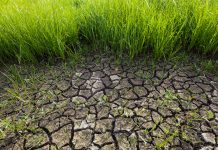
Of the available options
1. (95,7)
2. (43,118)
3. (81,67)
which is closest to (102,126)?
(43,118)

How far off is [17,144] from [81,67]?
97cm

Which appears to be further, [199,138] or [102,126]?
[102,126]

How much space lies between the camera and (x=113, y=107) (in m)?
1.88

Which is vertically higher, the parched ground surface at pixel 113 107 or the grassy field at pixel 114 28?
the grassy field at pixel 114 28

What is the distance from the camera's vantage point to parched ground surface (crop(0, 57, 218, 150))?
5.39 ft

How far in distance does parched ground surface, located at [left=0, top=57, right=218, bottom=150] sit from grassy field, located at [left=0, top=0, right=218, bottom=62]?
0.22 m

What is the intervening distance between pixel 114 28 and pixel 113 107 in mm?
886

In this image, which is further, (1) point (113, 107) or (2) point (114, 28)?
(2) point (114, 28)

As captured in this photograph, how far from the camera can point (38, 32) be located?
2.37 meters

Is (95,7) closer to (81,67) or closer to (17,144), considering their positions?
A: (81,67)

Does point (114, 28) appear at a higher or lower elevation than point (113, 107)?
higher

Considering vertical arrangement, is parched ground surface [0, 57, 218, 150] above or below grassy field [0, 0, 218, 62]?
below

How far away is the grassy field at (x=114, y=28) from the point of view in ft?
7.26

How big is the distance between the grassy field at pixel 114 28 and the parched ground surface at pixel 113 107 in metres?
0.22
